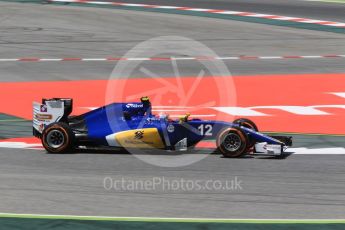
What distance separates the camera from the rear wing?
16.8 m

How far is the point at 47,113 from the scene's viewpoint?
16.9m

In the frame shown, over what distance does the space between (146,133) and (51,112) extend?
1.95 m

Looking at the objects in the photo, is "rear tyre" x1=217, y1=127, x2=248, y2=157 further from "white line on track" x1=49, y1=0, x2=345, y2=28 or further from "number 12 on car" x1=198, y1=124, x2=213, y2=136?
"white line on track" x1=49, y1=0, x2=345, y2=28

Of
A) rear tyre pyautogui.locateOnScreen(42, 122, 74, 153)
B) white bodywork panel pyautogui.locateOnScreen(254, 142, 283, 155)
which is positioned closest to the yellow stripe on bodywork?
rear tyre pyautogui.locateOnScreen(42, 122, 74, 153)

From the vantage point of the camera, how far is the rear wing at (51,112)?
1683cm

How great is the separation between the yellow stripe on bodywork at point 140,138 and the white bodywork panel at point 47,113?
129cm

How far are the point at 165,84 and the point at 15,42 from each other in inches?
395

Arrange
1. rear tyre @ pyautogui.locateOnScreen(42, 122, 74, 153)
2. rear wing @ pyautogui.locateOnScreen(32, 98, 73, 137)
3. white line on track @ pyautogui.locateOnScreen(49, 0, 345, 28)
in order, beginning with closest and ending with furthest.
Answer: rear tyre @ pyautogui.locateOnScreen(42, 122, 74, 153), rear wing @ pyautogui.locateOnScreen(32, 98, 73, 137), white line on track @ pyautogui.locateOnScreen(49, 0, 345, 28)

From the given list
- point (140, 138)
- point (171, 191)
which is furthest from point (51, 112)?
point (171, 191)

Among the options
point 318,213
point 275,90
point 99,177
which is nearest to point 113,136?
point 99,177

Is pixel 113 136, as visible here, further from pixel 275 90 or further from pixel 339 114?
pixel 275 90

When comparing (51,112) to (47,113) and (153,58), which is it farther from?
(153,58)

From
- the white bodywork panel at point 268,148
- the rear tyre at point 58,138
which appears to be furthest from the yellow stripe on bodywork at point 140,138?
the white bodywork panel at point 268,148

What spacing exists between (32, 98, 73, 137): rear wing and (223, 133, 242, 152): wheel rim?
3.08m
